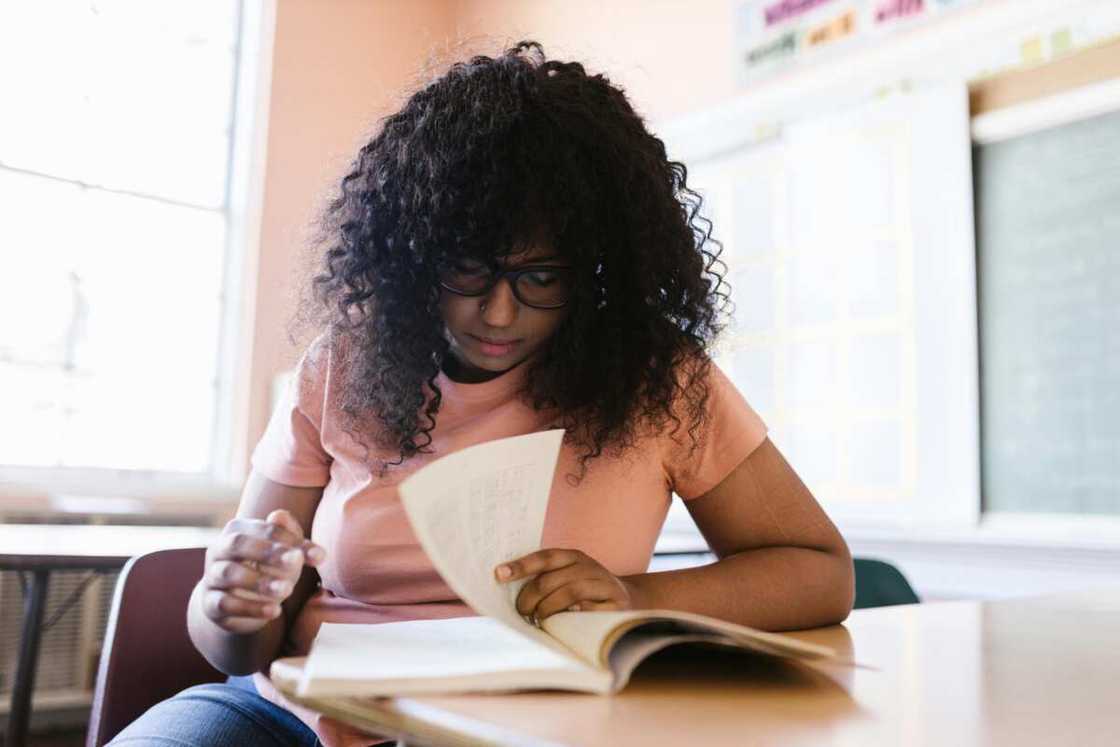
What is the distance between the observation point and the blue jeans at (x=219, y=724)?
929mm

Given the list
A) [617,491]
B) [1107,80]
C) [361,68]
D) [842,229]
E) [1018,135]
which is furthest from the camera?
[361,68]

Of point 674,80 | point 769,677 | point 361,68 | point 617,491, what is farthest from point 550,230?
point 361,68

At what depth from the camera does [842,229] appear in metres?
2.97

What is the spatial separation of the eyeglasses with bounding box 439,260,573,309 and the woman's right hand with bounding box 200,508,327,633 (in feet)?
1.26

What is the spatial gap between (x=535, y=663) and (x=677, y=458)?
21.6 inches

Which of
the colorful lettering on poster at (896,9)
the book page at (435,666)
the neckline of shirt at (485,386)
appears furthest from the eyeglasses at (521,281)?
the colorful lettering on poster at (896,9)

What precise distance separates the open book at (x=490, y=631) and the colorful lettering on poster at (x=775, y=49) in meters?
2.78

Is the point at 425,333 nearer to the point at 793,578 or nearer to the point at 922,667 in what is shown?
the point at 793,578

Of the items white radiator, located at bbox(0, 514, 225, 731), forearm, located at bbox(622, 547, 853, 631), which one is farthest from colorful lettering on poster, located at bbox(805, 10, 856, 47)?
white radiator, located at bbox(0, 514, 225, 731)

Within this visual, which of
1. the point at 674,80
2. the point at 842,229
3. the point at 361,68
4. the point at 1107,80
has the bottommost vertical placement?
the point at 842,229

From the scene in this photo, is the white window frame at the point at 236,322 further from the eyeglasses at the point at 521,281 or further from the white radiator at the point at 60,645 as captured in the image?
the eyeglasses at the point at 521,281

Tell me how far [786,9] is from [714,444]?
8.19 ft

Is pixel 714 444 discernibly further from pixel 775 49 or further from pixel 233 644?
pixel 775 49

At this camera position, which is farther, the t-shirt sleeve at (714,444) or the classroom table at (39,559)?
the classroom table at (39,559)
